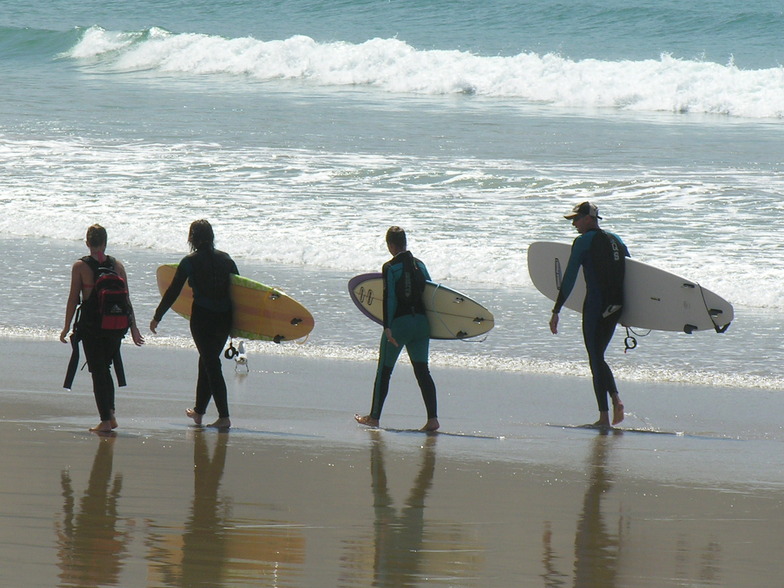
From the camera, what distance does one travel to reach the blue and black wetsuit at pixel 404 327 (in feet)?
21.1

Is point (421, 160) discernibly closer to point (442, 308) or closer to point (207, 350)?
point (442, 308)

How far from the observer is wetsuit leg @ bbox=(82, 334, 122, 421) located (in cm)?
595

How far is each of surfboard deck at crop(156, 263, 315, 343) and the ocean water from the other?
129 cm

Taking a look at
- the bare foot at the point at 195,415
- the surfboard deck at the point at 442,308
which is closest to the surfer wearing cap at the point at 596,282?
the surfboard deck at the point at 442,308

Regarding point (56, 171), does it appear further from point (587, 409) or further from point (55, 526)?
point (55, 526)

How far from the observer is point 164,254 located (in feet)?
41.0

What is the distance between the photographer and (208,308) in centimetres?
636

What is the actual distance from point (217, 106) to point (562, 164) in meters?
9.63

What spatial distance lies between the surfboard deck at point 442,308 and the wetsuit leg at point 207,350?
1.13m

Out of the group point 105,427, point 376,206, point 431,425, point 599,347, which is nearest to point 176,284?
point 105,427

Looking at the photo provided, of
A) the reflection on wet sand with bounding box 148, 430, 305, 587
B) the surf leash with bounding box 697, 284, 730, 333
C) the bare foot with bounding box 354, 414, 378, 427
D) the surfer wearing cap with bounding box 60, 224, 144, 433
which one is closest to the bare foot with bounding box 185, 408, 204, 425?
the surfer wearing cap with bounding box 60, 224, 144, 433

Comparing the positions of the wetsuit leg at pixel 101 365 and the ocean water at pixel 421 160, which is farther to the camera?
the ocean water at pixel 421 160

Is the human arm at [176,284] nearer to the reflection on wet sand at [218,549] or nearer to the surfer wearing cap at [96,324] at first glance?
the surfer wearing cap at [96,324]

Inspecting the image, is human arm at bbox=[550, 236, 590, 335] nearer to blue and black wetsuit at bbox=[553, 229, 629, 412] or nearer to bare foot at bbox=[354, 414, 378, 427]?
blue and black wetsuit at bbox=[553, 229, 629, 412]
